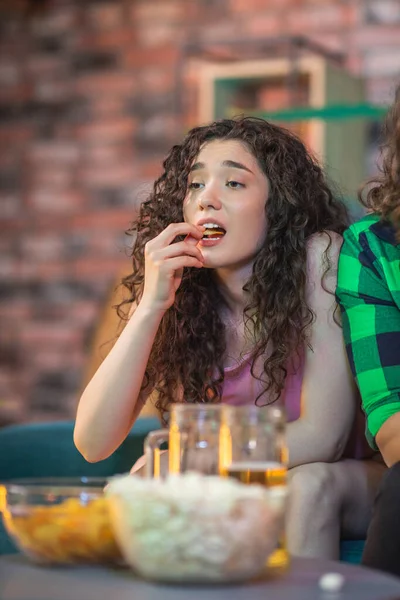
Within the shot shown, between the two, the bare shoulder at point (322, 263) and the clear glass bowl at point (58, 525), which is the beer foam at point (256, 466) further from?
the bare shoulder at point (322, 263)

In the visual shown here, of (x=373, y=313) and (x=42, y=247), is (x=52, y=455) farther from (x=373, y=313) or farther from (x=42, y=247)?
(x=42, y=247)

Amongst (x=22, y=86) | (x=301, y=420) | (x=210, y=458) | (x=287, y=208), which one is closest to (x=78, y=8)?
(x=22, y=86)

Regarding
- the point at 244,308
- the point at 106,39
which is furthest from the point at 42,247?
the point at 244,308

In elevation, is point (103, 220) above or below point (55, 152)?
below

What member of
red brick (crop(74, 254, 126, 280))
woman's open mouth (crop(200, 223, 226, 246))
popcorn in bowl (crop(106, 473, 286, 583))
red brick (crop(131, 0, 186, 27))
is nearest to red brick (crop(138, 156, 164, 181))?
red brick (crop(74, 254, 126, 280))

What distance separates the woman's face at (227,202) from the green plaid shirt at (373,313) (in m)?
0.17

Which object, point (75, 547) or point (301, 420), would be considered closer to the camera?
point (75, 547)

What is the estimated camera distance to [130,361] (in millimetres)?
1673

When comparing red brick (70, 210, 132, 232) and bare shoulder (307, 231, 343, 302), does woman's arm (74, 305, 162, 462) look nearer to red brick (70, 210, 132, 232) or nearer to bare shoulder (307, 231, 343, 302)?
bare shoulder (307, 231, 343, 302)

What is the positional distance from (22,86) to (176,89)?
811 mm

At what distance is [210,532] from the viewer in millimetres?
953

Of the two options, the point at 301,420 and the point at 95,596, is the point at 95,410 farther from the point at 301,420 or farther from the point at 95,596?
the point at 95,596

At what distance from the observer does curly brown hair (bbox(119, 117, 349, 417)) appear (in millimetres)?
1849

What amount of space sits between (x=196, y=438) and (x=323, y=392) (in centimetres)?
67
